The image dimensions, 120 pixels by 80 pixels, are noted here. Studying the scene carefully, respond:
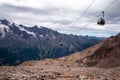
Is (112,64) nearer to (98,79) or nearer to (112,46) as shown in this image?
(112,46)

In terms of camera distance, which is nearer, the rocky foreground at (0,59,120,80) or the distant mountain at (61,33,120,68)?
the rocky foreground at (0,59,120,80)

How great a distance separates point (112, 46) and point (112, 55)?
8.95 meters

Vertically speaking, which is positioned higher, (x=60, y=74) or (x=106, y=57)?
(x=106, y=57)

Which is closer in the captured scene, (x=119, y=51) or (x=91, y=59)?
(x=119, y=51)

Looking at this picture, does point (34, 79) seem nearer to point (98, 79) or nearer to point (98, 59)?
point (98, 79)

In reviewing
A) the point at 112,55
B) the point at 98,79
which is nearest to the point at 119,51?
the point at 112,55

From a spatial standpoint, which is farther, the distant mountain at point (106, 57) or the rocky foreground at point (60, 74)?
the distant mountain at point (106, 57)

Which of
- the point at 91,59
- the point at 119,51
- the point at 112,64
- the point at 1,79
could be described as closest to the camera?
the point at 1,79

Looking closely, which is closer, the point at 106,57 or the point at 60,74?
the point at 60,74

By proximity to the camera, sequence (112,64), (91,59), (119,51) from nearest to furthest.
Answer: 1. (112,64)
2. (119,51)
3. (91,59)

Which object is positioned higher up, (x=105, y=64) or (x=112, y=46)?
(x=112, y=46)

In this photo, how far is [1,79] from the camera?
38250mm

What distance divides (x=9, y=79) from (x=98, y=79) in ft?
46.0

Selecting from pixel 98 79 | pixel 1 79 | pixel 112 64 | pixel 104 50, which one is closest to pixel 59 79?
pixel 98 79
